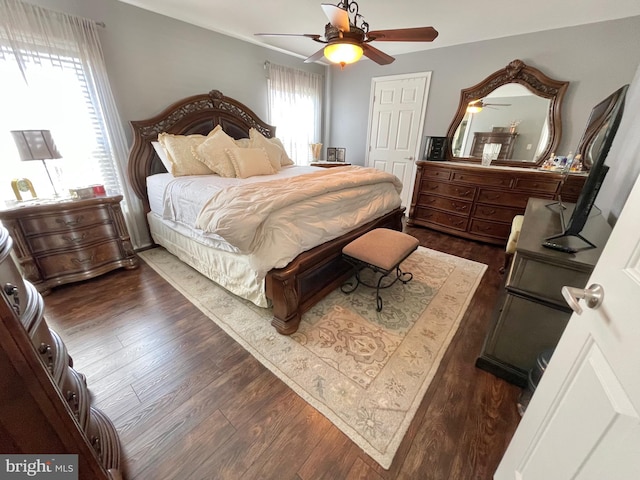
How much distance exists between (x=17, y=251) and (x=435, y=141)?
4.67 metres

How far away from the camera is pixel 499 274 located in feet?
8.43

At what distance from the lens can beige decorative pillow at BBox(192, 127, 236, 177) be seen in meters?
2.70

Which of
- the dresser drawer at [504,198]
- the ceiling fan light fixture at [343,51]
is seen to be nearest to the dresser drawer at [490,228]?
the dresser drawer at [504,198]

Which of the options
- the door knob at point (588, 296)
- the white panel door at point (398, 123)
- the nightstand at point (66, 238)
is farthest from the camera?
the white panel door at point (398, 123)

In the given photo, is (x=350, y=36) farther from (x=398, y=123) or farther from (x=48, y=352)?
(x=398, y=123)

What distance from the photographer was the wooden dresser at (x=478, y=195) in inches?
112

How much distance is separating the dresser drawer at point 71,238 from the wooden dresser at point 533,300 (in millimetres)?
3184

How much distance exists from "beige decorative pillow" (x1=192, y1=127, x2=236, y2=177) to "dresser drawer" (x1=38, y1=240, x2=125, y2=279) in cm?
118

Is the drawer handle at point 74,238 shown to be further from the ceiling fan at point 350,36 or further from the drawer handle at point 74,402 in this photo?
the ceiling fan at point 350,36

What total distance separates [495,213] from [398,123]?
2076 millimetres

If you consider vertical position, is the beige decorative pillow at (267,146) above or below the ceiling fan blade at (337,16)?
below

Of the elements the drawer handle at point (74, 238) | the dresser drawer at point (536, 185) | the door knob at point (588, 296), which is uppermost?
the door knob at point (588, 296)

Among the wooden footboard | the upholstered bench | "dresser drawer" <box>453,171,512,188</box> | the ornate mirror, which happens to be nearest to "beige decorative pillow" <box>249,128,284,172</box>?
the wooden footboard

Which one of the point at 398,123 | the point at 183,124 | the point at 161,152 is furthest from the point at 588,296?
the point at 398,123
